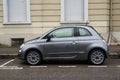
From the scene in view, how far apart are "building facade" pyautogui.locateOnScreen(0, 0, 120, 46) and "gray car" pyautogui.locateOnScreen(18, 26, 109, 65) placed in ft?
18.5

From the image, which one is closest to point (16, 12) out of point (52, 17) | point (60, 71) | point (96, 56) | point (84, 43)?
point (52, 17)

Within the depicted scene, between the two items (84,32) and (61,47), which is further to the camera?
(84,32)

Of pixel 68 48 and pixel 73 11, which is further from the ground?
A: pixel 73 11

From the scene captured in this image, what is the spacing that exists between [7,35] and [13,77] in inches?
340

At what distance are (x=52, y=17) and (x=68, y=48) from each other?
6.00 metres

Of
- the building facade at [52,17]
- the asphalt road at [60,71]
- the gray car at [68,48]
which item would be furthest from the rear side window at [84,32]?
the building facade at [52,17]

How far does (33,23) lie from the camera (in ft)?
62.5

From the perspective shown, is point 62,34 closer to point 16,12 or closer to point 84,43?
point 84,43

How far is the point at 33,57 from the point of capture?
13320 mm

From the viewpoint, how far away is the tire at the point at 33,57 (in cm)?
1330

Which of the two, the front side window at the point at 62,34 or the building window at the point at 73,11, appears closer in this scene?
the front side window at the point at 62,34

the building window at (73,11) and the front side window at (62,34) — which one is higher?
the building window at (73,11)

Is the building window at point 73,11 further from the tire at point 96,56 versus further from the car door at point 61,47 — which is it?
the tire at point 96,56

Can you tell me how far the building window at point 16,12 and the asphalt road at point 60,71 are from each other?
5.03 m
